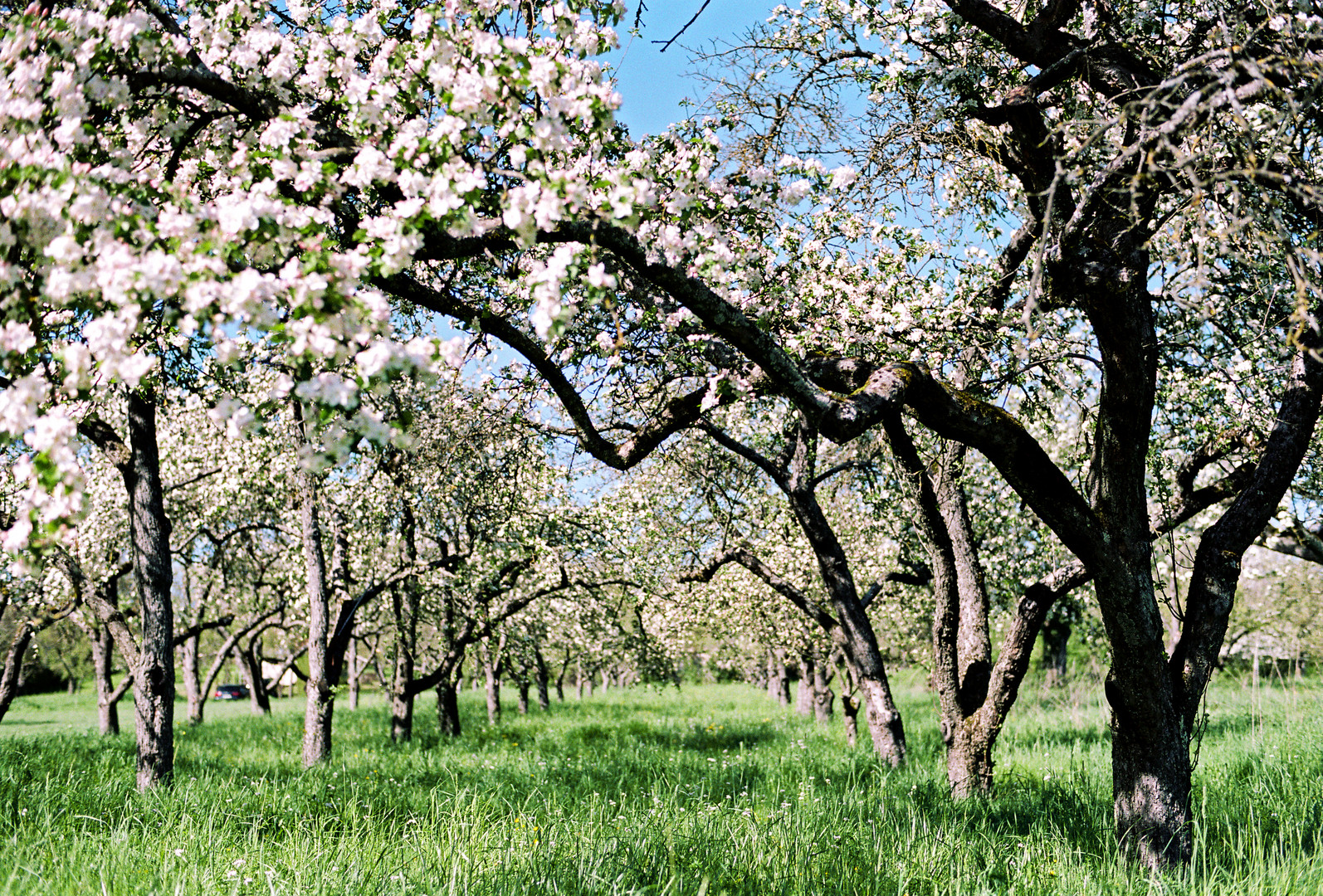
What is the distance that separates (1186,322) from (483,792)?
7531 mm

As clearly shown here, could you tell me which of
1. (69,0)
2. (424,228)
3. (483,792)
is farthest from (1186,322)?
(69,0)

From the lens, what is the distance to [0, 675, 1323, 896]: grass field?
450cm

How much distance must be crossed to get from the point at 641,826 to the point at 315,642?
765 cm

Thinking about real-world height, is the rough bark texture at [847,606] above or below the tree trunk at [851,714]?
above

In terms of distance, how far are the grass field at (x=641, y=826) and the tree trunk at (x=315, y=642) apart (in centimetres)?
80

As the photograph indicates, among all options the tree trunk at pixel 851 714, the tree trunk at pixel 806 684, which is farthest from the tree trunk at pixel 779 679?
the tree trunk at pixel 851 714

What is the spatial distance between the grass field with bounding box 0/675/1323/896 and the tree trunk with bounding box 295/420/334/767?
80 centimetres

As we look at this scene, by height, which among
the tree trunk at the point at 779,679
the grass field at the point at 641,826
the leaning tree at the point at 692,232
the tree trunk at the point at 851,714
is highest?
the leaning tree at the point at 692,232

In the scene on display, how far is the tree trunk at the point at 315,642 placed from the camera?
1100cm

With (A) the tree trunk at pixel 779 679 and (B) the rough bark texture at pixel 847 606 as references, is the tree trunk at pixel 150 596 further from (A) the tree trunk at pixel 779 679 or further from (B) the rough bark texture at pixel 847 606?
(A) the tree trunk at pixel 779 679

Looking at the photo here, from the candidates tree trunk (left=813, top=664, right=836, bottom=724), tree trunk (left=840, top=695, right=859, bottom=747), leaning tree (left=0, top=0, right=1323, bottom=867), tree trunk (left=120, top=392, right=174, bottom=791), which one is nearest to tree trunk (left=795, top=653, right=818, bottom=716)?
tree trunk (left=813, top=664, right=836, bottom=724)

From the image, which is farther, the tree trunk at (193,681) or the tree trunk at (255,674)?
the tree trunk at (255,674)

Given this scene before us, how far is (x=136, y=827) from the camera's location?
5.55 metres

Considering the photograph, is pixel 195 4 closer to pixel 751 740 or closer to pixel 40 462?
pixel 40 462
